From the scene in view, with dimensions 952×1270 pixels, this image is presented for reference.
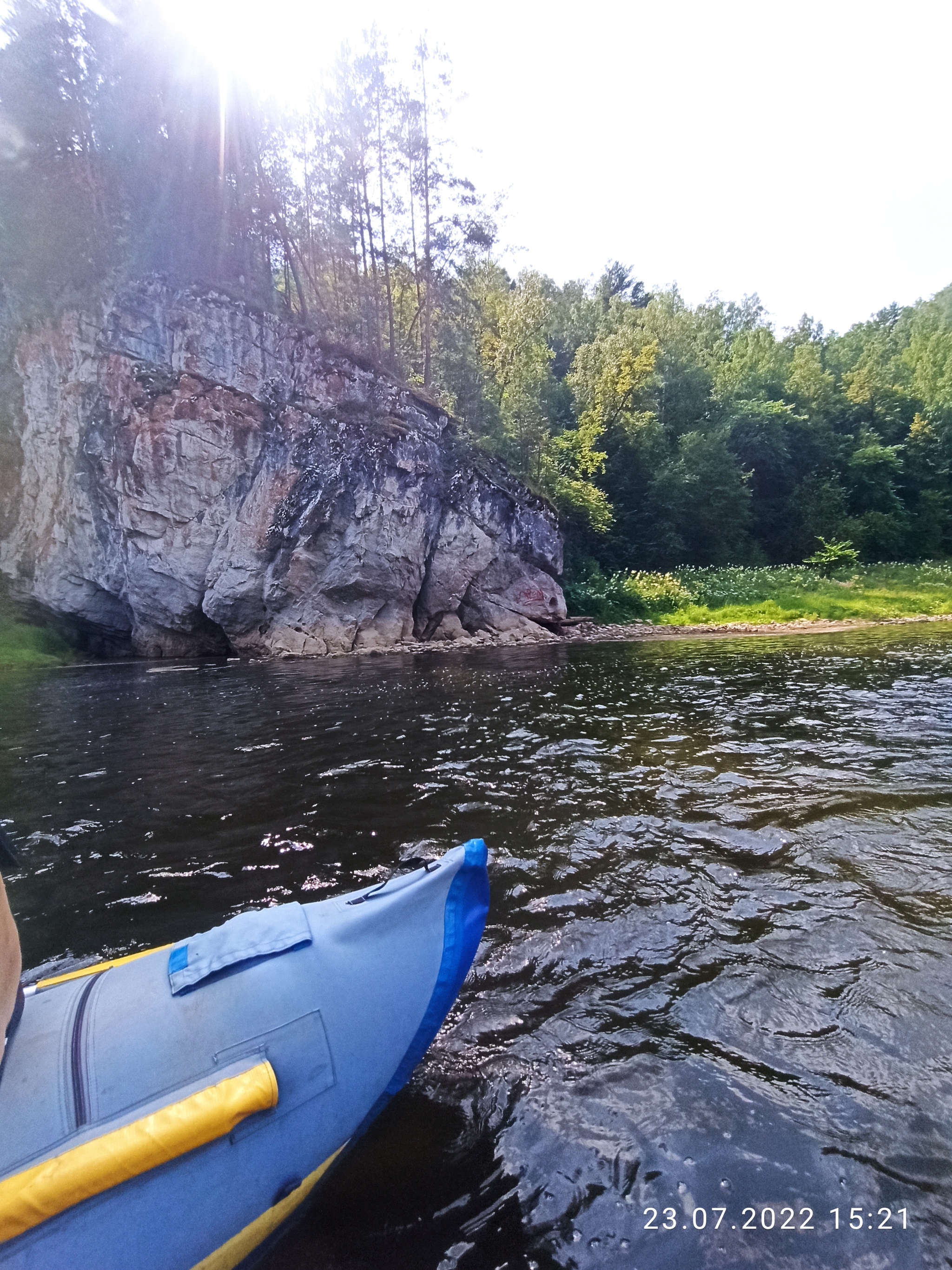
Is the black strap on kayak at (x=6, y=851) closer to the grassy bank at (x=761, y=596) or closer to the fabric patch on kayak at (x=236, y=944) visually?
the fabric patch on kayak at (x=236, y=944)

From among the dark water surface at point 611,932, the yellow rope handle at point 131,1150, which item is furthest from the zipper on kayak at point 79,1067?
the dark water surface at point 611,932

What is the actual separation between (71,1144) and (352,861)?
3.07 m

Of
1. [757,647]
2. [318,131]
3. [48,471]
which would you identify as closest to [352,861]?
[757,647]

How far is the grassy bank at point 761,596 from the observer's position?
24453mm

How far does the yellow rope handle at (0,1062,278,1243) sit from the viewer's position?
1586mm

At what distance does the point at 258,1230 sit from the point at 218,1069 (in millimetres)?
495

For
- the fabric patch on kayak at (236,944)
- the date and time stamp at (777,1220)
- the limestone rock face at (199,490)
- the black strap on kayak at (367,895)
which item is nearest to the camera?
the date and time stamp at (777,1220)

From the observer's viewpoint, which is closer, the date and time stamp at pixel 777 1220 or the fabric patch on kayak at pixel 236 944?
the date and time stamp at pixel 777 1220

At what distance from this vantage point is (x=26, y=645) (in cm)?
1989

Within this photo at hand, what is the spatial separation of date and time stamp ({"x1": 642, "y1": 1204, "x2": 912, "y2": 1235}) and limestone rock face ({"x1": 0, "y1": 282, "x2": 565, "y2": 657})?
60.6 ft

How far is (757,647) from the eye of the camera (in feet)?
56.2

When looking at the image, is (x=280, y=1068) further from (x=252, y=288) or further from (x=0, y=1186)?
(x=252, y=288)

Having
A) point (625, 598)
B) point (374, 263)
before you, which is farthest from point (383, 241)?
point (625, 598)

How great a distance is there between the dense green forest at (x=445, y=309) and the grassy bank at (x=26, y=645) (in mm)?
10323
